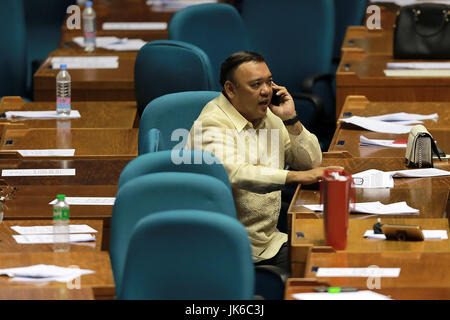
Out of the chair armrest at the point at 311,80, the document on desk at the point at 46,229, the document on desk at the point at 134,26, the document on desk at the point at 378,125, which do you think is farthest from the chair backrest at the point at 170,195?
the document on desk at the point at 134,26

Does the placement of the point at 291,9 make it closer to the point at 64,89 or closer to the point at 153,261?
the point at 64,89

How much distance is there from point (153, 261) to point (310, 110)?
3.38m

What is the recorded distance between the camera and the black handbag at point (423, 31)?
5.90m

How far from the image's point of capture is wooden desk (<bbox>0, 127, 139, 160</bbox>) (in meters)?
4.54

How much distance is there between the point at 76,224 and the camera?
12.1 ft

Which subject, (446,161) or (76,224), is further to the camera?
(446,161)

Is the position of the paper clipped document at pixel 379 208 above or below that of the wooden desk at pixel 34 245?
above

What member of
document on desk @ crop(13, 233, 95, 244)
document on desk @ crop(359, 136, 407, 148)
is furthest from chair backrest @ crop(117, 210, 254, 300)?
document on desk @ crop(359, 136, 407, 148)

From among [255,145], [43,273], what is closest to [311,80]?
[255,145]

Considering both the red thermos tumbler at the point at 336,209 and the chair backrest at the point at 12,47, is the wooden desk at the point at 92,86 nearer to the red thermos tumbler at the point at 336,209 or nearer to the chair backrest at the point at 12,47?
the chair backrest at the point at 12,47

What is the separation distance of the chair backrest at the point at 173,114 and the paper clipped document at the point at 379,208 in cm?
70

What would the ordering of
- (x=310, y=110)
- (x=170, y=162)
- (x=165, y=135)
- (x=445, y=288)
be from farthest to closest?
(x=310, y=110), (x=165, y=135), (x=170, y=162), (x=445, y=288)

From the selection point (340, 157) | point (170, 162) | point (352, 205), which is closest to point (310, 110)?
point (340, 157)

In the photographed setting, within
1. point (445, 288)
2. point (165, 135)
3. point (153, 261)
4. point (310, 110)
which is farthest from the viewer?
point (310, 110)
